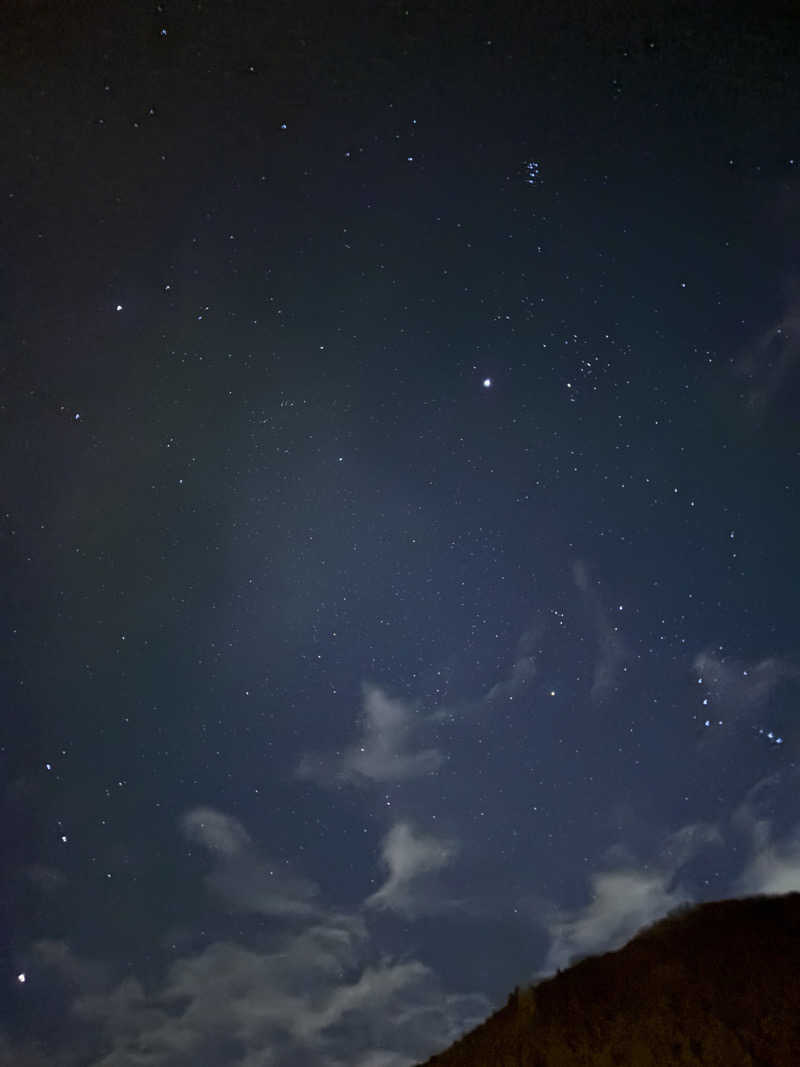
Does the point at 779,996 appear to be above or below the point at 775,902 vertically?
below

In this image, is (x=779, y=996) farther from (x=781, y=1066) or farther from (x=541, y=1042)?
(x=541, y=1042)

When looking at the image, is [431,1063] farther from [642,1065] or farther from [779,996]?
[779,996]

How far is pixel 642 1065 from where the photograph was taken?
21312 mm

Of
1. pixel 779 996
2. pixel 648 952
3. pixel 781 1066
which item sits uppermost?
pixel 648 952

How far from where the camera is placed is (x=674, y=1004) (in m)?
22.4

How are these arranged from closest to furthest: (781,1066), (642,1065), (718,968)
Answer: (781,1066) → (642,1065) → (718,968)

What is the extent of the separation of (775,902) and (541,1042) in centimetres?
844

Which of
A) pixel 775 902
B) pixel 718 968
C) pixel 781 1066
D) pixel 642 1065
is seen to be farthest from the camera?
pixel 775 902

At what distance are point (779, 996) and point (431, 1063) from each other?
36.9 ft

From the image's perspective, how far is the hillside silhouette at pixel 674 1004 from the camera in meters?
21.2

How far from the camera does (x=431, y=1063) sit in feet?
84.6

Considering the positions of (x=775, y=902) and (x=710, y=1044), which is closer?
(x=710, y=1044)

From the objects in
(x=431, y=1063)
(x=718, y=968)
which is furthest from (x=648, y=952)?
(x=431, y=1063)

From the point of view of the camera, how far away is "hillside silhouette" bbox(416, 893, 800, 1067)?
2117cm
